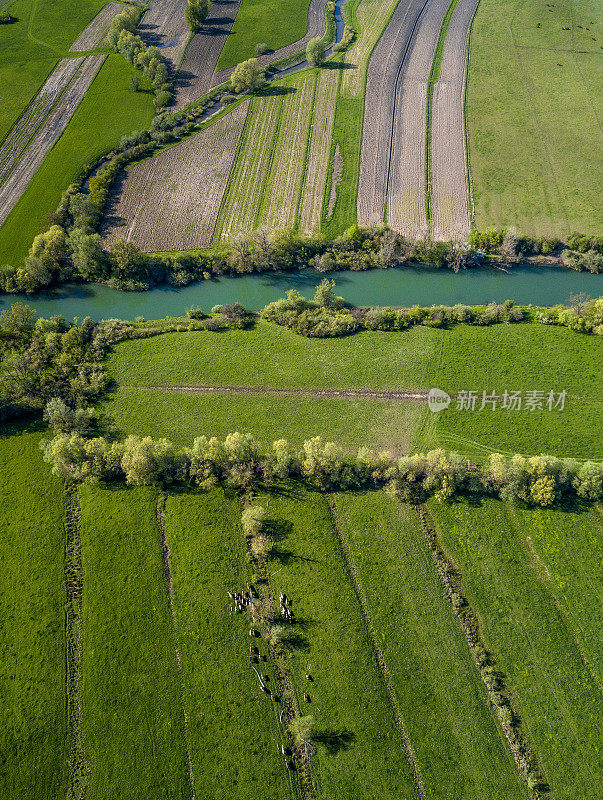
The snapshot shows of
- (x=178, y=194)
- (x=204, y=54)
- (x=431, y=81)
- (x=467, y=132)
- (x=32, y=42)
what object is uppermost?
(x=32, y=42)

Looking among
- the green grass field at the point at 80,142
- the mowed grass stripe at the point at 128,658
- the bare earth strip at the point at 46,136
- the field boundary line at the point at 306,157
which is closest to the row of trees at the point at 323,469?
→ the mowed grass stripe at the point at 128,658

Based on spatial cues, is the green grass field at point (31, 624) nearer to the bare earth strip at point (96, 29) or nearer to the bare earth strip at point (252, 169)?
the bare earth strip at point (252, 169)

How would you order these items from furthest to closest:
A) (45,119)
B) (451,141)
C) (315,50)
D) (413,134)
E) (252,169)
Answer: (315,50) → (45,119) → (413,134) → (451,141) → (252,169)

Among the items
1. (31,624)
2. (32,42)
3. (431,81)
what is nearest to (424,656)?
(31,624)

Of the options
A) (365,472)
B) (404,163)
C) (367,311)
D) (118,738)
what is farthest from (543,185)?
(118,738)

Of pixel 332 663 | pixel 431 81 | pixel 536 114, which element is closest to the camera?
pixel 332 663

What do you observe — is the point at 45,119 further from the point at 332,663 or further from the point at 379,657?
the point at 379,657

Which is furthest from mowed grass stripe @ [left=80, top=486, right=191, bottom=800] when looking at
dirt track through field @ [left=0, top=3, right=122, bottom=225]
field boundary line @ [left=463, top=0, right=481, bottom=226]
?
field boundary line @ [left=463, top=0, right=481, bottom=226]
